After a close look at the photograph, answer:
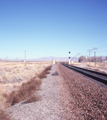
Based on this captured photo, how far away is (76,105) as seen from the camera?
20.1ft

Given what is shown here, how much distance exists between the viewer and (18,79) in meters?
16.1

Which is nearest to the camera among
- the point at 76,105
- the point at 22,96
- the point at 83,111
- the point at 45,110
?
the point at 83,111

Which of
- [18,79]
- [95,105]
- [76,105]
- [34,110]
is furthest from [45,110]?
[18,79]

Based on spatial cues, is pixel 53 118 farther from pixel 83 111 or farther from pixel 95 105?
pixel 95 105

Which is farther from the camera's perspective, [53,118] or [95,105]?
[95,105]

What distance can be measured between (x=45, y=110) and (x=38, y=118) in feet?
2.61

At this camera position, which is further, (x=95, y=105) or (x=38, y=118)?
(x=95, y=105)

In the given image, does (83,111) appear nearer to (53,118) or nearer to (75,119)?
(75,119)

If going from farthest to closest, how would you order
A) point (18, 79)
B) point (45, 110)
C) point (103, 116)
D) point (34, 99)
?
1. point (18, 79)
2. point (34, 99)
3. point (45, 110)
4. point (103, 116)

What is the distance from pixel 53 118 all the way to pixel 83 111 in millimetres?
1321

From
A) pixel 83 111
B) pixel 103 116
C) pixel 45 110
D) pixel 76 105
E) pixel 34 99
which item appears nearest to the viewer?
pixel 103 116

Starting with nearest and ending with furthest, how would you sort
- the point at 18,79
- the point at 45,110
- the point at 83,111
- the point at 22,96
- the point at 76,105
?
the point at 83,111 < the point at 45,110 < the point at 76,105 < the point at 22,96 < the point at 18,79

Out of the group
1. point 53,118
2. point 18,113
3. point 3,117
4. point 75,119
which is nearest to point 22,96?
point 18,113

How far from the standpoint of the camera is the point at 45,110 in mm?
5730
